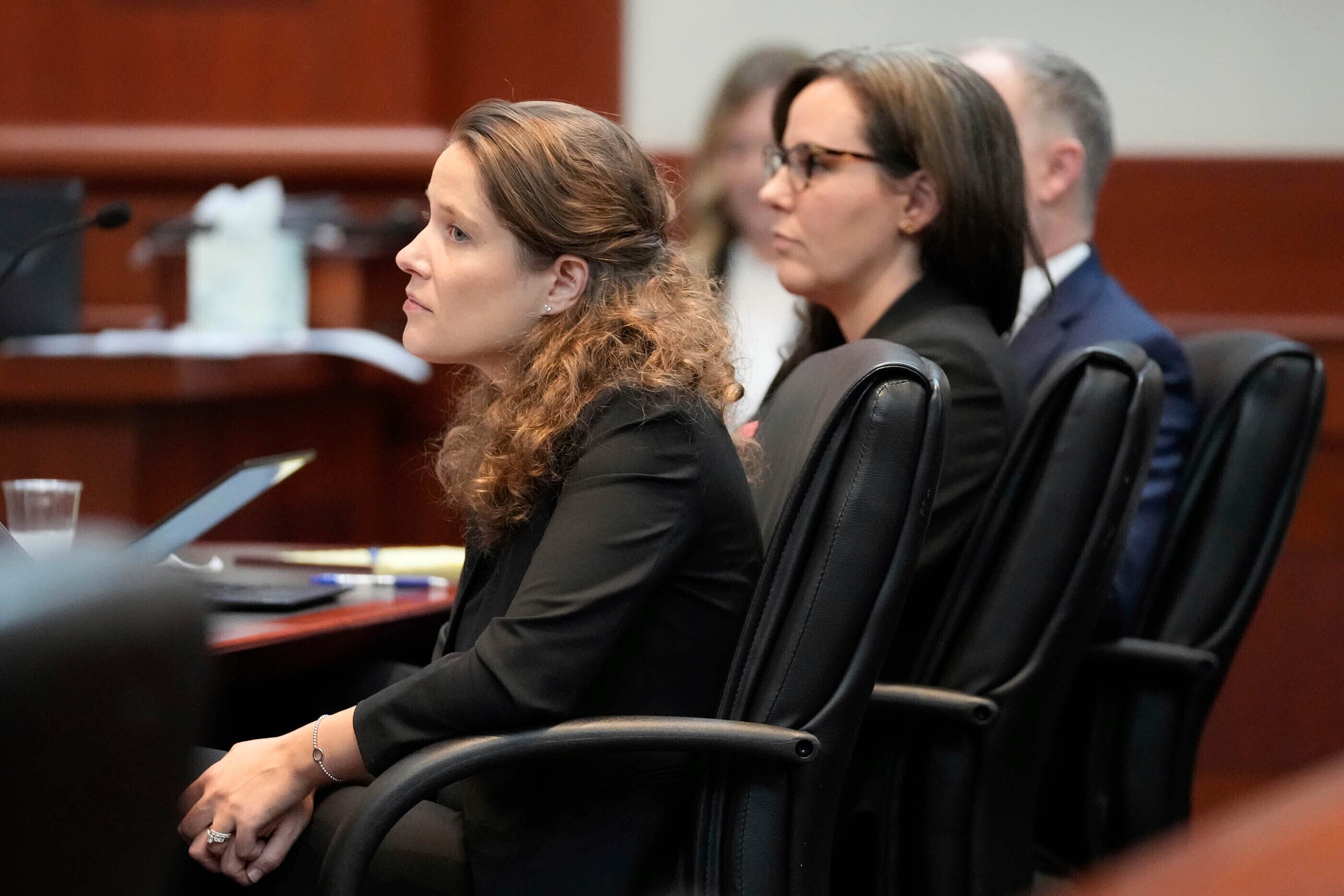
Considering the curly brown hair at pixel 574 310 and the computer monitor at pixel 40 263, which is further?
the computer monitor at pixel 40 263

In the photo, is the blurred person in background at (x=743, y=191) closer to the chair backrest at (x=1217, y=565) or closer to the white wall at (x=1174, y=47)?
the white wall at (x=1174, y=47)

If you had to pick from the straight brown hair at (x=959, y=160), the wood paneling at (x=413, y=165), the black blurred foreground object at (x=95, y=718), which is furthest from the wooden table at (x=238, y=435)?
the black blurred foreground object at (x=95, y=718)

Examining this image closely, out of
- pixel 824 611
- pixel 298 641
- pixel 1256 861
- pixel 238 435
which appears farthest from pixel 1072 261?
pixel 1256 861

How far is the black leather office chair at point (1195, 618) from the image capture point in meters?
1.95

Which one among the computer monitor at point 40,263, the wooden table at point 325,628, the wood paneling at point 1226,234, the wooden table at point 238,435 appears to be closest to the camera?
the wooden table at point 325,628

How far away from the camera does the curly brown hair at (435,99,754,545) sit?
4.58ft

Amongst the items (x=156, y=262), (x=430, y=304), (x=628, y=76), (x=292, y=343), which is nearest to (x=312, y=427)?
(x=292, y=343)

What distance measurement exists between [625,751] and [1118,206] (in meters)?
2.59

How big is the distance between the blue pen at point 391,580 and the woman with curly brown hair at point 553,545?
0.42 meters

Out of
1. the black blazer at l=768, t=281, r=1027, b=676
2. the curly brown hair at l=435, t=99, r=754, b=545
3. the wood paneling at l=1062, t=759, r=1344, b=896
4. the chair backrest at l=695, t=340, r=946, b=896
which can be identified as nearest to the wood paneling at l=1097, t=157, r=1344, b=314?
the black blazer at l=768, t=281, r=1027, b=676

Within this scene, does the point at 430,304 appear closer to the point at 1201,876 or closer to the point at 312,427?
the point at 1201,876

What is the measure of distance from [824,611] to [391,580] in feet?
2.57

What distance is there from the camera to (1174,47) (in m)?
3.55

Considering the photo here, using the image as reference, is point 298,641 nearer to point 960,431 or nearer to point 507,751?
point 507,751
